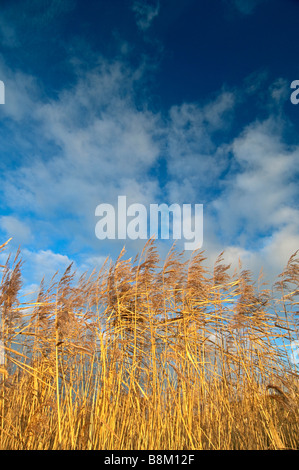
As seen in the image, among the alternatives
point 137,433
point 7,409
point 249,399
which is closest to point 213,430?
point 249,399

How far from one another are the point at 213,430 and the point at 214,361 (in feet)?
3.15

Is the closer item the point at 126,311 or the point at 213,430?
the point at 213,430

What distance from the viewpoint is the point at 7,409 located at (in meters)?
4.14
